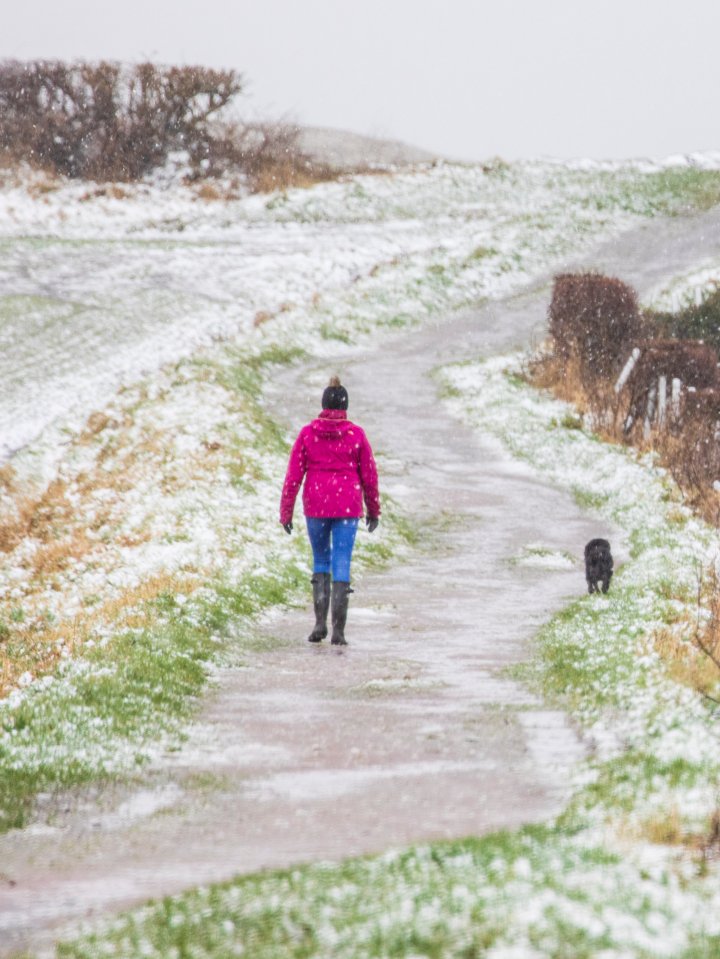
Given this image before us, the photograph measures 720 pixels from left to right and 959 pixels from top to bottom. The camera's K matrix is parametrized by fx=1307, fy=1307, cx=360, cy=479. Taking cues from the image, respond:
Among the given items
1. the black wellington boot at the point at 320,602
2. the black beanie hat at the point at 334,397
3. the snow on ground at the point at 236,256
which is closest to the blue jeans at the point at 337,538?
the black wellington boot at the point at 320,602

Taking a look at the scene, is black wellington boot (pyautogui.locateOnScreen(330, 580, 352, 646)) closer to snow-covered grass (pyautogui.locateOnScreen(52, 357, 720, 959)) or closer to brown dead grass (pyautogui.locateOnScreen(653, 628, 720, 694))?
brown dead grass (pyautogui.locateOnScreen(653, 628, 720, 694))

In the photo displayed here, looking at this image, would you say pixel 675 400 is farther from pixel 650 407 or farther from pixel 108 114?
pixel 108 114

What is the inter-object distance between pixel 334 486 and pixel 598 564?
10.5ft

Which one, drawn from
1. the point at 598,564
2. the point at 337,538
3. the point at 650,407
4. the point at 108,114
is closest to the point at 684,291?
the point at 650,407

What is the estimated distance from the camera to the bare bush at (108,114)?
45062mm

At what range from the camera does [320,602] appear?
1062 cm

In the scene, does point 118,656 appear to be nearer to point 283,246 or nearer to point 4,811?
point 4,811

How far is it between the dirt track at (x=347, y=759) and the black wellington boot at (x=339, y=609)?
175mm

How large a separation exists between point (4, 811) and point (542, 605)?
6.91 m

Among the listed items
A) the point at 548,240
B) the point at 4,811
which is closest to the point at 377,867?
the point at 4,811

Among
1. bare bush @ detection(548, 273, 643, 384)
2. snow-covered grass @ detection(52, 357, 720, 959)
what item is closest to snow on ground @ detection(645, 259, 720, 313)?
bare bush @ detection(548, 273, 643, 384)

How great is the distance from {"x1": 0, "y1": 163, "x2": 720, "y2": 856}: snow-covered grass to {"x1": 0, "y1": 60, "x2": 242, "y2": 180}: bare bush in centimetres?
182

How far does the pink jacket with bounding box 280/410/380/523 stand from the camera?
10.2 metres

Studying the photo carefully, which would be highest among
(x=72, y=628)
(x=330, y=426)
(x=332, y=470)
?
(x=330, y=426)
